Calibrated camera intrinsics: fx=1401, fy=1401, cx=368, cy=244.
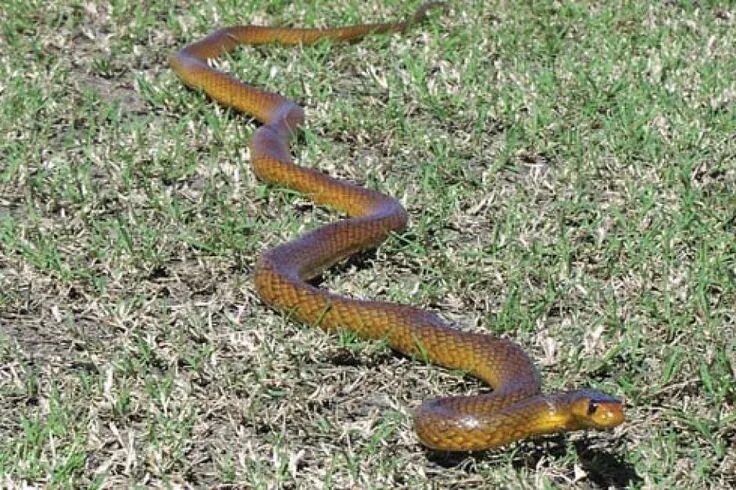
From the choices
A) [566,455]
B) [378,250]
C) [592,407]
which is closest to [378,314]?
[378,250]

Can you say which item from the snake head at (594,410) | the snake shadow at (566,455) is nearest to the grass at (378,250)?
the snake shadow at (566,455)

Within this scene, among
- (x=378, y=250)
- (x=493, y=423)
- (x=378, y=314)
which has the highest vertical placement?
(x=493, y=423)

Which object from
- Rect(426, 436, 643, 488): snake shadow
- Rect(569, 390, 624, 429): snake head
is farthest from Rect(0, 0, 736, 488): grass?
Rect(569, 390, 624, 429): snake head

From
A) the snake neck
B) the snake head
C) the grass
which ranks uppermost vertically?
the snake head

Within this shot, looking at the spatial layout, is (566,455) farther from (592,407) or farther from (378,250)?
(378,250)

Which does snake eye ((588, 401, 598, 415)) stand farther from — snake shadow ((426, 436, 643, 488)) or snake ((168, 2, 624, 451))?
snake shadow ((426, 436, 643, 488))

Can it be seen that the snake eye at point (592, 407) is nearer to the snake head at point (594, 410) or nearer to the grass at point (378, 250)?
the snake head at point (594, 410)
